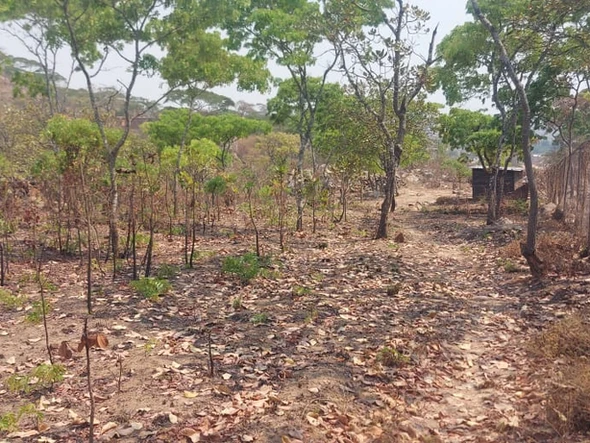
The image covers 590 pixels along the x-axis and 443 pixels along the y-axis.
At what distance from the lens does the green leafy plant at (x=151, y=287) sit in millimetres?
6843

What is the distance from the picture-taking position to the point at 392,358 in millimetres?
4789

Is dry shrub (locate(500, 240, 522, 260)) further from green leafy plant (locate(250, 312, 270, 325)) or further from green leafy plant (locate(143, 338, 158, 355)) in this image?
green leafy plant (locate(143, 338, 158, 355))

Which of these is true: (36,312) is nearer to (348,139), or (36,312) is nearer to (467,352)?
(467,352)

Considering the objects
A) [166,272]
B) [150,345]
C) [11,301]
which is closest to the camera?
[150,345]

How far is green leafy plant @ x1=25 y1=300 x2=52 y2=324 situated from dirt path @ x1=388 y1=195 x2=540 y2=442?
15.0 ft

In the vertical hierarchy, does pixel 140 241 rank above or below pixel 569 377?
above

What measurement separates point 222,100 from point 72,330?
36.1 meters

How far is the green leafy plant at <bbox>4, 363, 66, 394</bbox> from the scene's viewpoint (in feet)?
13.6

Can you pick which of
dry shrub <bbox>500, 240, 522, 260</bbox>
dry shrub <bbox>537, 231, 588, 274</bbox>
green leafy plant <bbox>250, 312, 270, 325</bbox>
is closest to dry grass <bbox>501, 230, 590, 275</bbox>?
dry shrub <bbox>537, 231, 588, 274</bbox>

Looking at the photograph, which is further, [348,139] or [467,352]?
[348,139]

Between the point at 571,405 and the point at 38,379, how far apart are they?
4.67 m

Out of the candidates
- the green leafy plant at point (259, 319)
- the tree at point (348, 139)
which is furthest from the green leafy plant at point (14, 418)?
the tree at point (348, 139)

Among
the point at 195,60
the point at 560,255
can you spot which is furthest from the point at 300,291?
the point at 195,60

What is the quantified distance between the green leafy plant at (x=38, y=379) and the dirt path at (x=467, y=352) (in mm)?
3236
